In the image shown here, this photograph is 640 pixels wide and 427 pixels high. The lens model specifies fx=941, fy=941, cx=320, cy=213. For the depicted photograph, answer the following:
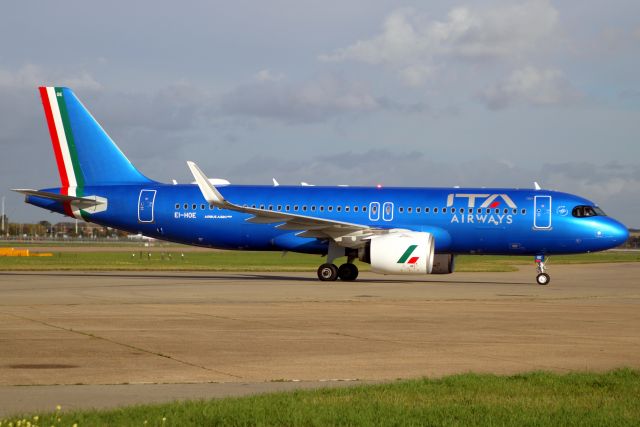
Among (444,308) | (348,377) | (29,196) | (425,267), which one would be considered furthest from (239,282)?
(348,377)

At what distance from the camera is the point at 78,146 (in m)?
35.8

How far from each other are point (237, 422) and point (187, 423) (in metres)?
0.42

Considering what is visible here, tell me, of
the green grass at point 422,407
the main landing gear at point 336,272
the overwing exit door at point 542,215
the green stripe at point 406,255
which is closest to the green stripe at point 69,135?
the main landing gear at point 336,272

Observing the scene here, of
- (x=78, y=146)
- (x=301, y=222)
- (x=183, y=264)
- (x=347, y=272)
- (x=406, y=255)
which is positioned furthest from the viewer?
(x=183, y=264)

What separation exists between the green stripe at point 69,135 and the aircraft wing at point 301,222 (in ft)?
22.0

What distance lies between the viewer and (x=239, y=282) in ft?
105

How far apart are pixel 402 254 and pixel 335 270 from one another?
3363 mm

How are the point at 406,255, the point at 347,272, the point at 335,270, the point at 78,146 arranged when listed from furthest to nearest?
the point at 78,146
the point at 347,272
the point at 335,270
the point at 406,255

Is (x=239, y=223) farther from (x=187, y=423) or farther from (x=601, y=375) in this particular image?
(x=187, y=423)

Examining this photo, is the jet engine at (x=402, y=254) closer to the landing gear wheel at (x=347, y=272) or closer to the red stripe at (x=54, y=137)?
the landing gear wheel at (x=347, y=272)

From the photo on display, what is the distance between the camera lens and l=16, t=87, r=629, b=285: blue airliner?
3225 cm

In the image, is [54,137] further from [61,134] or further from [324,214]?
[324,214]

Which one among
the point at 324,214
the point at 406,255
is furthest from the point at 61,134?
the point at 406,255

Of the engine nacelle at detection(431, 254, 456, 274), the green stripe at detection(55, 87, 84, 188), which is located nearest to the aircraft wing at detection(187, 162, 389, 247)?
the engine nacelle at detection(431, 254, 456, 274)
